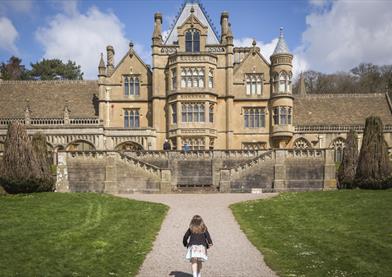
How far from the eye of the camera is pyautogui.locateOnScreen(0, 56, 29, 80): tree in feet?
239

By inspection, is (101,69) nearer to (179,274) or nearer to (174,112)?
(174,112)

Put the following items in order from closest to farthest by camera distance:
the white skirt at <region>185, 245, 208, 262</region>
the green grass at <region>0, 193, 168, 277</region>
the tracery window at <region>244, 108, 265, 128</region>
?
the white skirt at <region>185, 245, 208, 262</region> < the green grass at <region>0, 193, 168, 277</region> < the tracery window at <region>244, 108, 265, 128</region>

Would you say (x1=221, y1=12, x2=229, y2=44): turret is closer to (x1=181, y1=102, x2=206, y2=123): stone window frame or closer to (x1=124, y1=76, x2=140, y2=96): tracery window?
(x1=181, y1=102, x2=206, y2=123): stone window frame

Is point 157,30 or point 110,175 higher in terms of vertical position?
point 157,30

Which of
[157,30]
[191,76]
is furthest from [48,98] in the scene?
[191,76]

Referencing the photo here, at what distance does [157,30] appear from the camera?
4156cm

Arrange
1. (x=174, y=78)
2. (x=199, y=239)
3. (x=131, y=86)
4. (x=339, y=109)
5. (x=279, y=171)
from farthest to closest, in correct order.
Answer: (x=339, y=109)
(x=131, y=86)
(x=174, y=78)
(x=279, y=171)
(x=199, y=239)

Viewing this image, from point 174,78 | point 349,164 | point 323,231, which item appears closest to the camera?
point 323,231

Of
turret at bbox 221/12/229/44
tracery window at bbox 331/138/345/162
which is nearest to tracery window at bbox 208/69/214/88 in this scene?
turret at bbox 221/12/229/44

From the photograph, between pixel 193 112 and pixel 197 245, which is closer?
pixel 197 245

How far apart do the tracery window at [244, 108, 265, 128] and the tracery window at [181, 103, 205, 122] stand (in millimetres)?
4542

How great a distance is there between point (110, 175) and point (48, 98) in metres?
17.8

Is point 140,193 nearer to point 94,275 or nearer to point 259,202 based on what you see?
point 259,202

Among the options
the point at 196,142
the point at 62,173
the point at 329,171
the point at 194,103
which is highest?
the point at 194,103
